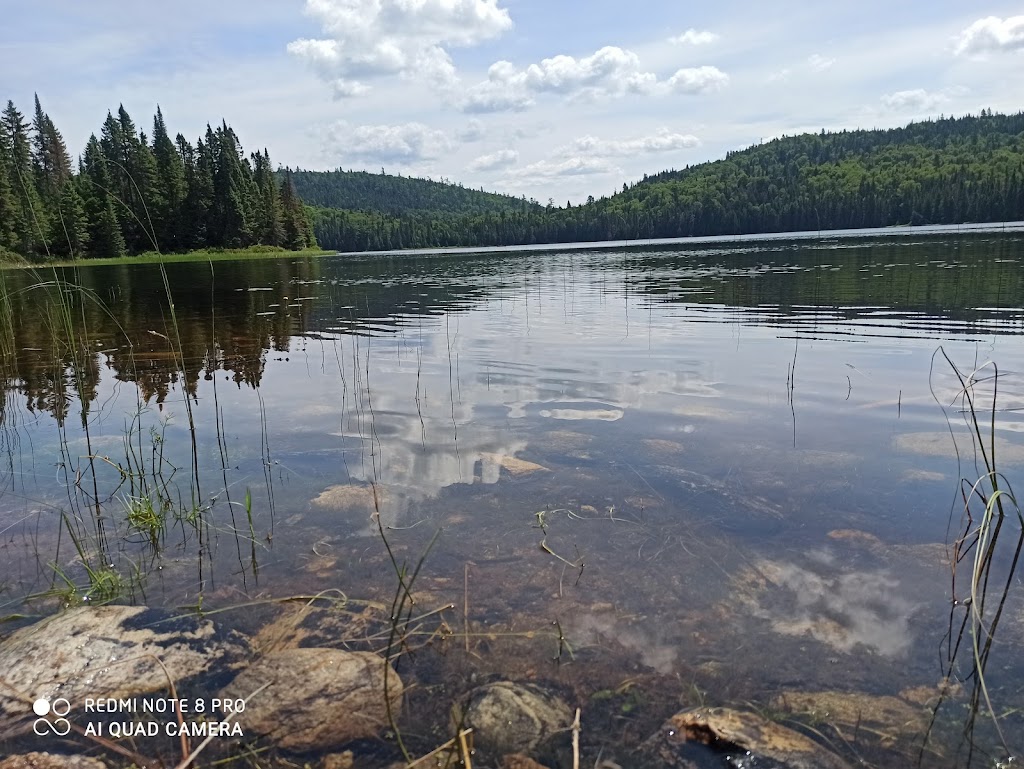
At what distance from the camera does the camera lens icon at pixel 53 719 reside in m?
3.14

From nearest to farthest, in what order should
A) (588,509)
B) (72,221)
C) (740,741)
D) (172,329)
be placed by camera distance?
(740,741)
(588,509)
(172,329)
(72,221)

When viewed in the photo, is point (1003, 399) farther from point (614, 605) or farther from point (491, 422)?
point (614, 605)

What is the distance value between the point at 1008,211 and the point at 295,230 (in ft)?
425

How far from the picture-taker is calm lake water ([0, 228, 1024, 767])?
11.9ft

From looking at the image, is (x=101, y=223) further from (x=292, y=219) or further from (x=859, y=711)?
(x=859, y=711)

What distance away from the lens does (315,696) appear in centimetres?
339

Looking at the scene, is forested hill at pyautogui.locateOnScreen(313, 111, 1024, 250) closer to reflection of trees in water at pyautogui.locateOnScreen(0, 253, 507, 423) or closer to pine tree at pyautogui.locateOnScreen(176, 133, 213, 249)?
pine tree at pyautogui.locateOnScreen(176, 133, 213, 249)

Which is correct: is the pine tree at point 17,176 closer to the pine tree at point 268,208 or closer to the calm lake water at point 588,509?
the calm lake water at point 588,509

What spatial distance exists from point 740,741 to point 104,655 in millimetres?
3529

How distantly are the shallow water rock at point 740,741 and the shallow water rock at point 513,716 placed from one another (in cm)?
50

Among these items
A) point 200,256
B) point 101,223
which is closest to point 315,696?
point 101,223

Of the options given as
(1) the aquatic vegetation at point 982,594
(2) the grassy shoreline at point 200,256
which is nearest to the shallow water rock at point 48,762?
(1) the aquatic vegetation at point 982,594

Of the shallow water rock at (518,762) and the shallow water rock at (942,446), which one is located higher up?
the shallow water rock at (942,446)


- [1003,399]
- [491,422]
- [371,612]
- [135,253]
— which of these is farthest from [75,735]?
[135,253]
